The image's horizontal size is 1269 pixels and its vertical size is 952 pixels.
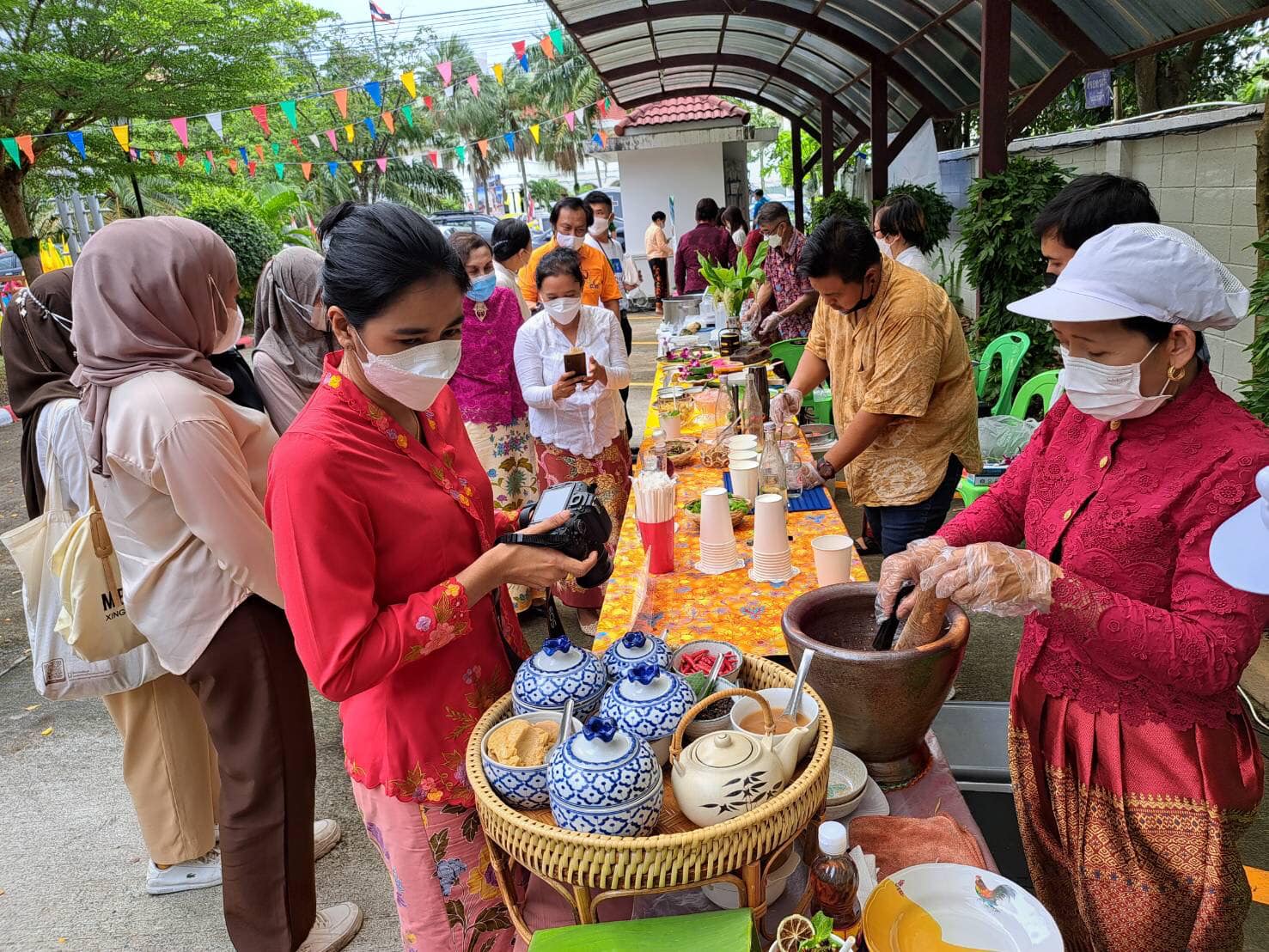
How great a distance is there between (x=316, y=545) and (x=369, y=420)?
257mm

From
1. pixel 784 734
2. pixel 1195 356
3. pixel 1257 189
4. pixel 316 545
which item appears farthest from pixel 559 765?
pixel 1257 189

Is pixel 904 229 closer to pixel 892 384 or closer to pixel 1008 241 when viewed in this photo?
pixel 1008 241

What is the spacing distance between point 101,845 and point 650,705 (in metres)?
2.73

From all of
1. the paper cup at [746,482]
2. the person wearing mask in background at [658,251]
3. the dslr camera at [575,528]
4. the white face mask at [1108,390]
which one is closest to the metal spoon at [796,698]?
the dslr camera at [575,528]

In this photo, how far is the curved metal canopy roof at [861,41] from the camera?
523cm

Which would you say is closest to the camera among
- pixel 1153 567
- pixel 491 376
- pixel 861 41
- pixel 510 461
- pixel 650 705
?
pixel 650 705

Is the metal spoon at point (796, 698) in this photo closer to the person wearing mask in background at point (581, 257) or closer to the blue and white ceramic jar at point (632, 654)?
the blue and white ceramic jar at point (632, 654)

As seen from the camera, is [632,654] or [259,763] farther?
[259,763]

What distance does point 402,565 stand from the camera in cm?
138

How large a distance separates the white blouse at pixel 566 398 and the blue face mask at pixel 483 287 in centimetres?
22

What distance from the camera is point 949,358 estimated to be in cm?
282

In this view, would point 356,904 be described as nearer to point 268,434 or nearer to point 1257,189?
point 268,434

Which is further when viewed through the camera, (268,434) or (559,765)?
(268,434)

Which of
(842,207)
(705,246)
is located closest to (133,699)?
(705,246)
